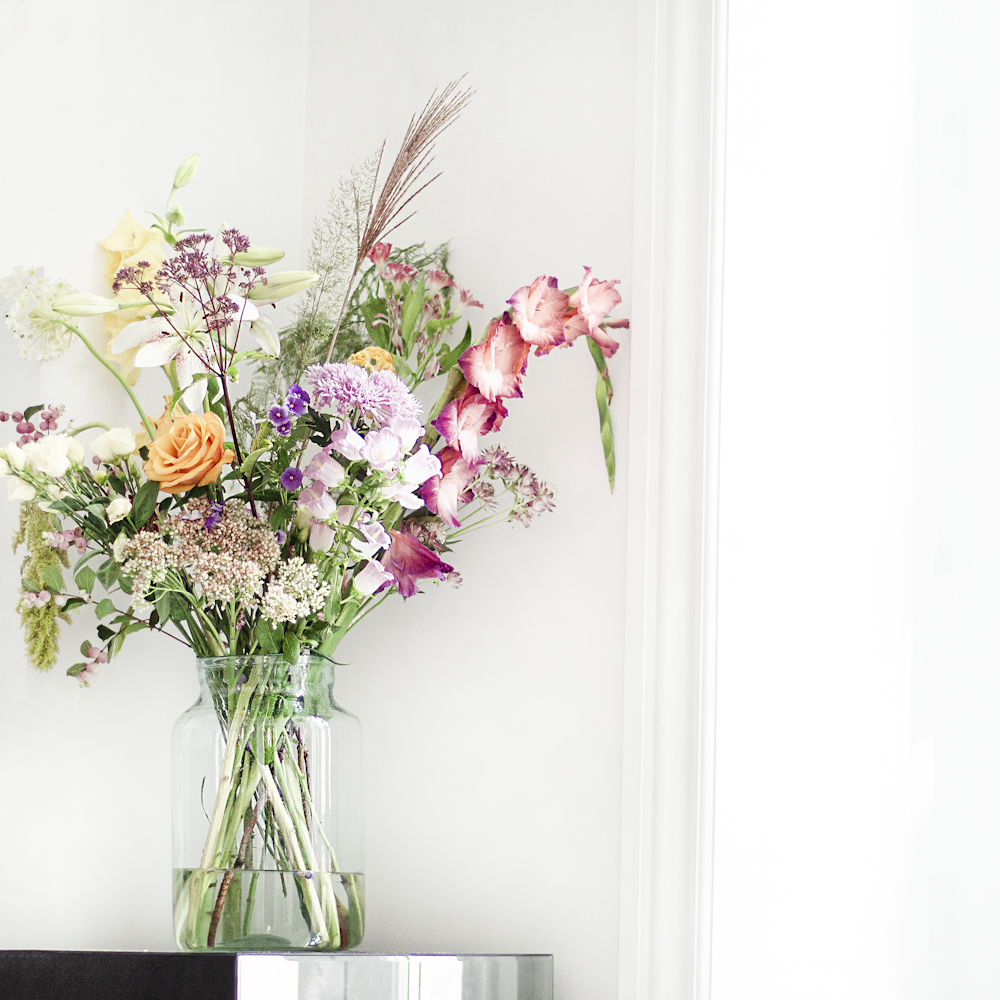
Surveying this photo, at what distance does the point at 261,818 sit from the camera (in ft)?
3.23

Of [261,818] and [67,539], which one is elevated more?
[67,539]

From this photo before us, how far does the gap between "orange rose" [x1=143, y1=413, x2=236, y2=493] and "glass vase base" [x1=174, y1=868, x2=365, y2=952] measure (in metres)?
0.39

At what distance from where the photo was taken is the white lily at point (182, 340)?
1.03 metres

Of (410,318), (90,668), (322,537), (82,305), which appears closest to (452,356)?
(410,318)

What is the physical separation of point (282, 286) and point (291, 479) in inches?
9.9

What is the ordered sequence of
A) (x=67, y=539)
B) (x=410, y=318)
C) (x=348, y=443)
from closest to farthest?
(x=348, y=443) < (x=67, y=539) < (x=410, y=318)

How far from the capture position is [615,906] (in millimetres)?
1051

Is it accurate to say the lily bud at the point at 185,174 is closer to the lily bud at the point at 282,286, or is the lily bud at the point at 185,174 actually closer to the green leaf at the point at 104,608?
the lily bud at the point at 282,286

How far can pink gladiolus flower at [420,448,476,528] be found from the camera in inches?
40.6

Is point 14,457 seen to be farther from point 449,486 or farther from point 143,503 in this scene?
point 449,486

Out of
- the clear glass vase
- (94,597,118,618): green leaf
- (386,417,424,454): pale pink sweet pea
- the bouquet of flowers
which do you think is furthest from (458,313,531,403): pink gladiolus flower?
(94,597,118,618): green leaf

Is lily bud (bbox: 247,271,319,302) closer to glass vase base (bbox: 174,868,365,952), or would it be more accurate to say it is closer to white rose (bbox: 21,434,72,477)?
white rose (bbox: 21,434,72,477)

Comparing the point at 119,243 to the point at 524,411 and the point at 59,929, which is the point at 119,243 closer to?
the point at 524,411

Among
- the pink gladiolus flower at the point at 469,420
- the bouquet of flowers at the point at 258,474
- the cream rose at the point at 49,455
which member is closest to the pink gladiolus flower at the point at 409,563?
the bouquet of flowers at the point at 258,474
